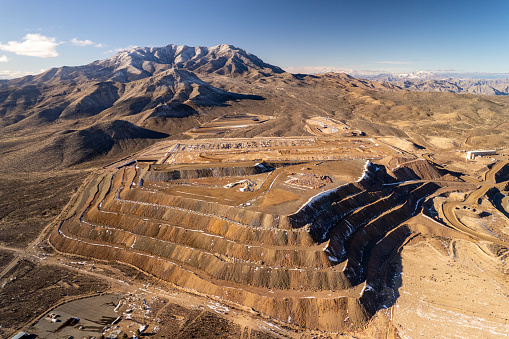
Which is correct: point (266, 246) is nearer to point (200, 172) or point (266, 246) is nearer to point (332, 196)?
point (332, 196)

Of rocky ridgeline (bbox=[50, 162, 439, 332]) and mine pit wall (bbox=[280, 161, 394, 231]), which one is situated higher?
mine pit wall (bbox=[280, 161, 394, 231])

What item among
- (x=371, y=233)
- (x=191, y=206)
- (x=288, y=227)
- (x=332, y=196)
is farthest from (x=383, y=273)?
(x=191, y=206)

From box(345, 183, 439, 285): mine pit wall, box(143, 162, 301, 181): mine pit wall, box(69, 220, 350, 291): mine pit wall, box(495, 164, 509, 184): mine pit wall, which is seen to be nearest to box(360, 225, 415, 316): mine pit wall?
box(345, 183, 439, 285): mine pit wall

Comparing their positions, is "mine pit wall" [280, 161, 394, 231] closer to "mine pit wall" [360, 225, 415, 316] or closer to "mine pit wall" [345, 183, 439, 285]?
"mine pit wall" [345, 183, 439, 285]

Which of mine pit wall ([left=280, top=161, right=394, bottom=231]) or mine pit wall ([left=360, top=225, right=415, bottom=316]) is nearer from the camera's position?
mine pit wall ([left=360, top=225, right=415, bottom=316])

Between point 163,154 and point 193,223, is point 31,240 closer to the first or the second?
point 193,223
